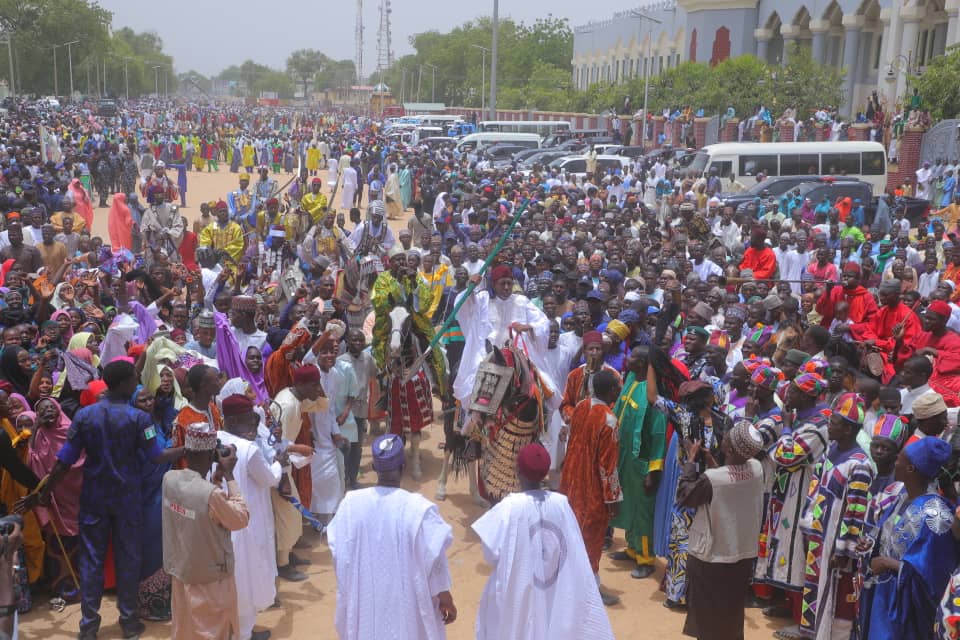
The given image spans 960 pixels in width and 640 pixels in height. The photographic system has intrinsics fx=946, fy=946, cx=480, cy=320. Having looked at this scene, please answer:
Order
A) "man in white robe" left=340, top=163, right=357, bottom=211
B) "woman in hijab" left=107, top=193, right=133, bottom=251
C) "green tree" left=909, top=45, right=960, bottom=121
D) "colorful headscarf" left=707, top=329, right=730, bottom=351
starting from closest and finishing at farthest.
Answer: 1. "colorful headscarf" left=707, top=329, right=730, bottom=351
2. "woman in hijab" left=107, top=193, right=133, bottom=251
3. "man in white robe" left=340, top=163, right=357, bottom=211
4. "green tree" left=909, top=45, right=960, bottom=121

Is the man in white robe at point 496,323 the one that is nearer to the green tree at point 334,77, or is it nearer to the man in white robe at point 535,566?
the man in white robe at point 535,566

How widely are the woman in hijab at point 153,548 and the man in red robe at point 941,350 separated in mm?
5328

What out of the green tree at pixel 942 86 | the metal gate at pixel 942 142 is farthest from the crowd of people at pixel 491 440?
the green tree at pixel 942 86

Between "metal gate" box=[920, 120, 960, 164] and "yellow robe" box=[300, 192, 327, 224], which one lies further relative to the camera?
"metal gate" box=[920, 120, 960, 164]

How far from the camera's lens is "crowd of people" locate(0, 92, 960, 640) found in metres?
4.06

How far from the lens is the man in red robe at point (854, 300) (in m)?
8.59

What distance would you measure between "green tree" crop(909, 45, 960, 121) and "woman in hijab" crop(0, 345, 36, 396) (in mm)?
25461

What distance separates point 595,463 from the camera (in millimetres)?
5488

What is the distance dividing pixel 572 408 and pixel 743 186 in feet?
58.6

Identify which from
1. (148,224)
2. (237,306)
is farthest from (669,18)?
(237,306)

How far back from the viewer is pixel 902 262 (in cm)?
1041

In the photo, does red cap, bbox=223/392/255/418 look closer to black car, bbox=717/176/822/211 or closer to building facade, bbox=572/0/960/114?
black car, bbox=717/176/822/211

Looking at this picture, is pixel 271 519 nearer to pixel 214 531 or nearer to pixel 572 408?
pixel 214 531

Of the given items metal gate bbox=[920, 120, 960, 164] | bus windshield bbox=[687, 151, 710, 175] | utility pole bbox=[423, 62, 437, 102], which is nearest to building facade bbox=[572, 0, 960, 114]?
metal gate bbox=[920, 120, 960, 164]
